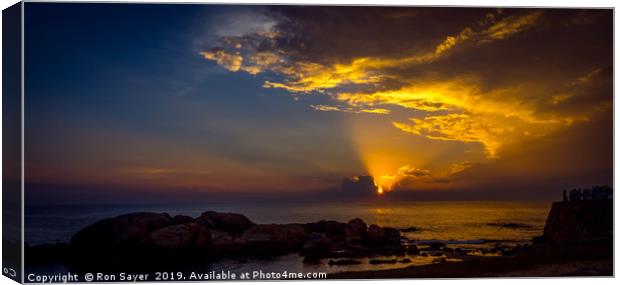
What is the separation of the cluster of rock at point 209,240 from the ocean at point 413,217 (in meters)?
0.08

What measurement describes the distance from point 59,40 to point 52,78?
40cm

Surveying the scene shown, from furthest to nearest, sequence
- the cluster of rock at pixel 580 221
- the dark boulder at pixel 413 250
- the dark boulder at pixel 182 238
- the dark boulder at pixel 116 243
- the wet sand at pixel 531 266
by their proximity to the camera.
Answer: the cluster of rock at pixel 580 221 < the dark boulder at pixel 413 250 < the wet sand at pixel 531 266 < the dark boulder at pixel 182 238 < the dark boulder at pixel 116 243

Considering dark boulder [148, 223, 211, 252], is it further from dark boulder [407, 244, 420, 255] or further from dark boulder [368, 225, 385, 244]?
dark boulder [407, 244, 420, 255]

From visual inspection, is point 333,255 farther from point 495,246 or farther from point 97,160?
point 97,160

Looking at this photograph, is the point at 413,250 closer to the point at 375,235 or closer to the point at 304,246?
the point at 375,235

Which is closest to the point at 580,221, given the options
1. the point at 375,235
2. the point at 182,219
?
the point at 375,235

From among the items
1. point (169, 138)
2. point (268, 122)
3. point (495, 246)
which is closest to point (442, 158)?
point (495, 246)

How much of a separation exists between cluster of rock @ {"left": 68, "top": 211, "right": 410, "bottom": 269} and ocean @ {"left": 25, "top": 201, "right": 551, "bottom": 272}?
8 centimetres

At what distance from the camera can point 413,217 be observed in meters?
11.5

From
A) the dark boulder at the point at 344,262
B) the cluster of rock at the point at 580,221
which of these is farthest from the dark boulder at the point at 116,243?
the cluster of rock at the point at 580,221

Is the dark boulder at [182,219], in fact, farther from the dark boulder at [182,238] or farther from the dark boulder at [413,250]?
the dark boulder at [413,250]

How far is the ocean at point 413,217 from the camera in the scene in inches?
436

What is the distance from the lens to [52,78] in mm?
10555

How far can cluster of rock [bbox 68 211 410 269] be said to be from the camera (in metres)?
10.8
